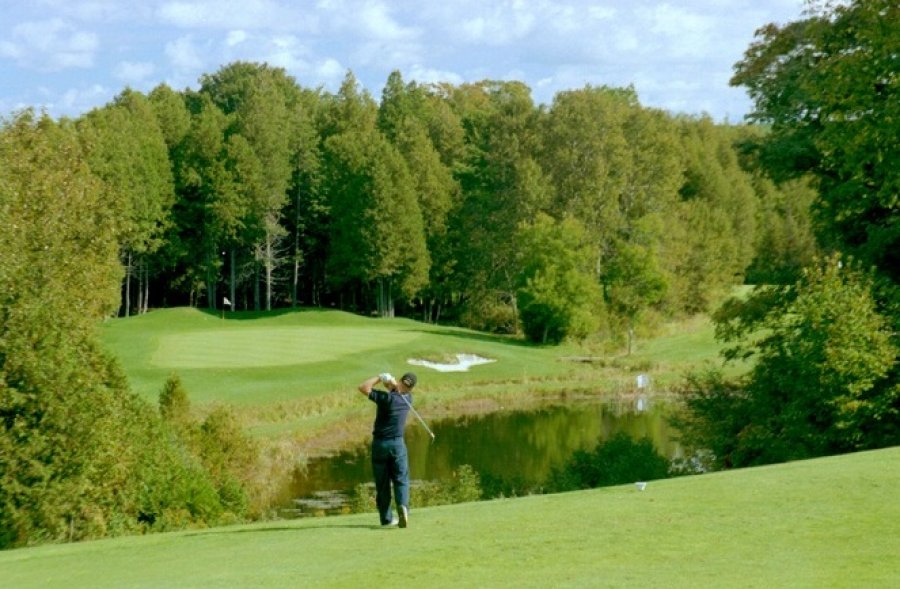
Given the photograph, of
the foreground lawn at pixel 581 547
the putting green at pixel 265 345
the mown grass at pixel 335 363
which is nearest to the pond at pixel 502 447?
the mown grass at pixel 335 363

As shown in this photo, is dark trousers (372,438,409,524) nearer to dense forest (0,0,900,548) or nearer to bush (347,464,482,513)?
dense forest (0,0,900,548)

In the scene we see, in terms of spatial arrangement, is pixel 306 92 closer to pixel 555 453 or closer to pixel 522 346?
pixel 522 346

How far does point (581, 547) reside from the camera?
40.2ft

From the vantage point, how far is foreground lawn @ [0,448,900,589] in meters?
10.8

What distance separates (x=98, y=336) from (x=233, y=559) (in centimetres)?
1472

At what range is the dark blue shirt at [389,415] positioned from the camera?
577 inches

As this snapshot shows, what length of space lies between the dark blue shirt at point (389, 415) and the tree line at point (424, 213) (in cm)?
5974

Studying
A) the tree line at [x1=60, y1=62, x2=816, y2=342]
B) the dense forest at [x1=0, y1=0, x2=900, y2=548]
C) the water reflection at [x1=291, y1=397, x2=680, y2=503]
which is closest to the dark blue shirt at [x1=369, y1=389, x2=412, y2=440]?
the dense forest at [x1=0, y1=0, x2=900, y2=548]

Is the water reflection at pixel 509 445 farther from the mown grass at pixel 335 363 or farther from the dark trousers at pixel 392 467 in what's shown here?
the dark trousers at pixel 392 467

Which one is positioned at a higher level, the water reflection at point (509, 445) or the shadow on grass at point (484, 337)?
the shadow on grass at point (484, 337)

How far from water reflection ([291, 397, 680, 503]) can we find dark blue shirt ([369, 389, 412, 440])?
606 inches

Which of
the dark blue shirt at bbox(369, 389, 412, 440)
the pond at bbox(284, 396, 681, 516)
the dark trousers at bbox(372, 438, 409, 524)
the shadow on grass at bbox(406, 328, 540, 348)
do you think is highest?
the dark blue shirt at bbox(369, 389, 412, 440)

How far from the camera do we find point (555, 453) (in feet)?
147

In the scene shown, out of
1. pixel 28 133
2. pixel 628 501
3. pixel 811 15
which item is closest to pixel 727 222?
pixel 811 15
